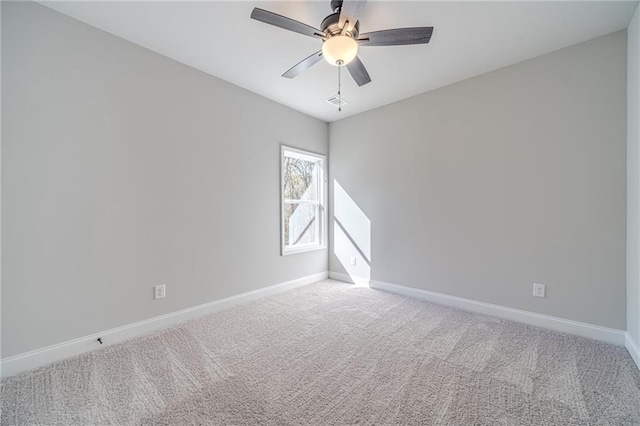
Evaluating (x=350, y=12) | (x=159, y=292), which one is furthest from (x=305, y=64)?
(x=159, y=292)

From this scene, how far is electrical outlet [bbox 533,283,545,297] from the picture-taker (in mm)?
2557

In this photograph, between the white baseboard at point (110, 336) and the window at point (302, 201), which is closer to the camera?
the white baseboard at point (110, 336)

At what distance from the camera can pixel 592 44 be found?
2295 millimetres

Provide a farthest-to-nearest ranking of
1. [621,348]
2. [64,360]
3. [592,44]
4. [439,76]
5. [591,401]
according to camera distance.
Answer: [439,76] → [592,44] → [621,348] → [64,360] → [591,401]

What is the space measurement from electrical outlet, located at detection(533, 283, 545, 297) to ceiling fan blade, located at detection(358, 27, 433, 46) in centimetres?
251

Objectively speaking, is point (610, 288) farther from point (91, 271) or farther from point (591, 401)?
point (91, 271)

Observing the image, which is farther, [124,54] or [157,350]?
[124,54]

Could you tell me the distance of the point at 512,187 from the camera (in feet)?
8.91

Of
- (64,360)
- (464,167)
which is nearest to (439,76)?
(464,167)

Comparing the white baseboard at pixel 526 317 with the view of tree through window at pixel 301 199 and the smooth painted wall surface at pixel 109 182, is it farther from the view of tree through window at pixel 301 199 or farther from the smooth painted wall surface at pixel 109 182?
the smooth painted wall surface at pixel 109 182

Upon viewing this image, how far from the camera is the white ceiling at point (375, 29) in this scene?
195 cm

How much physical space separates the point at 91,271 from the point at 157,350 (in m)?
0.86

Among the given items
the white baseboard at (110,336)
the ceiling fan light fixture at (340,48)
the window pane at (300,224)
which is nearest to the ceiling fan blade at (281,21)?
the ceiling fan light fixture at (340,48)

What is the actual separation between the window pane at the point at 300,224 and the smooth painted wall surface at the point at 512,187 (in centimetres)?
88
